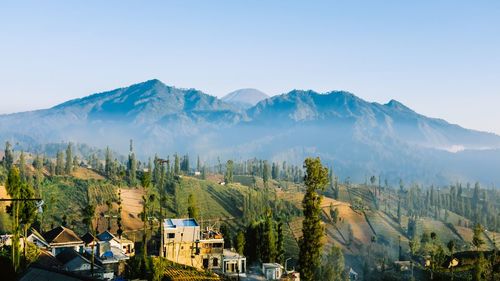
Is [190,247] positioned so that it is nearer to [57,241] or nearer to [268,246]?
[268,246]

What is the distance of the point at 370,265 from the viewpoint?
127312 millimetres

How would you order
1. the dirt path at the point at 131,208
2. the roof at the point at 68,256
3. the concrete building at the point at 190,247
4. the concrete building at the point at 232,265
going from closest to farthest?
1. the roof at the point at 68,256
2. the concrete building at the point at 232,265
3. the concrete building at the point at 190,247
4. the dirt path at the point at 131,208

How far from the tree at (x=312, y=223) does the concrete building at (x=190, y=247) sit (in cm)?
2323

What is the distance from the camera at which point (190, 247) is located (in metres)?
76.9

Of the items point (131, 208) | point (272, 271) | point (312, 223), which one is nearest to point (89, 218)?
point (272, 271)

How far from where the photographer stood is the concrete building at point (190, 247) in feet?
251

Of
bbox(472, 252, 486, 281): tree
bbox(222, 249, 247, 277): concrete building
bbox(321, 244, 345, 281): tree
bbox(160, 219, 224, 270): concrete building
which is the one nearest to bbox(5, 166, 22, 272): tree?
bbox(160, 219, 224, 270): concrete building

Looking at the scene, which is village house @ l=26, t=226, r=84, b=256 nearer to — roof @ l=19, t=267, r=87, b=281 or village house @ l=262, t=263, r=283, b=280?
village house @ l=262, t=263, r=283, b=280

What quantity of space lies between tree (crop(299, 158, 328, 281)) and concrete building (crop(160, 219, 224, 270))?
23.2m

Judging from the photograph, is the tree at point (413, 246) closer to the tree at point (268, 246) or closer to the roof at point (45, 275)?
the tree at point (268, 246)

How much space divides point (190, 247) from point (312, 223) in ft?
87.9

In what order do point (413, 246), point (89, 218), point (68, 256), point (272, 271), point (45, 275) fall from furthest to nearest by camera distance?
1. point (413, 246)
2. point (89, 218)
3. point (272, 271)
4. point (68, 256)
5. point (45, 275)

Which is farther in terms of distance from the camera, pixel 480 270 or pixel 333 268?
pixel 333 268

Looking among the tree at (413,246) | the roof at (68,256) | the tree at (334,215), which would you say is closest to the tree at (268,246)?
the roof at (68,256)
